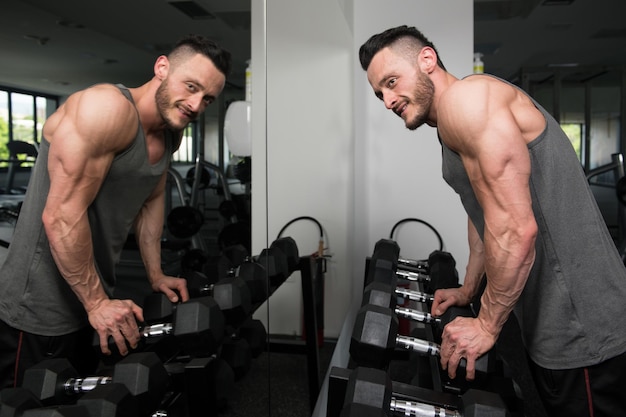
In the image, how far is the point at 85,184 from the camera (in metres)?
0.75

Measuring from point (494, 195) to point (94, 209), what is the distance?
2.72 feet

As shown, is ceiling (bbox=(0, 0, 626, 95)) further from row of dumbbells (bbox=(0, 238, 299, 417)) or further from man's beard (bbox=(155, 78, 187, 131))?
row of dumbbells (bbox=(0, 238, 299, 417))

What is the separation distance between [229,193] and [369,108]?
188 centimetres

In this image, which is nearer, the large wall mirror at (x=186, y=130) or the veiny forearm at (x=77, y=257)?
the large wall mirror at (x=186, y=130)

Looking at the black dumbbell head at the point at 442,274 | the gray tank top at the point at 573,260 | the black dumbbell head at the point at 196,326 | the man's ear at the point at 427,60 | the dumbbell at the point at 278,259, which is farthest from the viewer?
the black dumbbell head at the point at 442,274

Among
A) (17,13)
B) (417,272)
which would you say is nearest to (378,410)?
(17,13)

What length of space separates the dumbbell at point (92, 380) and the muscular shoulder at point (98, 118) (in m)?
0.35

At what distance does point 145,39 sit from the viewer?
28.7 inches

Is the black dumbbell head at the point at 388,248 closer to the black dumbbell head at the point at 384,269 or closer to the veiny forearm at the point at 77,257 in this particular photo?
the black dumbbell head at the point at 384,269

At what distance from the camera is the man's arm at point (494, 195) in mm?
1003

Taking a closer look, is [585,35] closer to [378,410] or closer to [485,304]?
[485,304]

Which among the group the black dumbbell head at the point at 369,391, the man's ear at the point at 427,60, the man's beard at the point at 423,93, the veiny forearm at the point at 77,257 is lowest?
the black dumbbell head at the point at 369,391

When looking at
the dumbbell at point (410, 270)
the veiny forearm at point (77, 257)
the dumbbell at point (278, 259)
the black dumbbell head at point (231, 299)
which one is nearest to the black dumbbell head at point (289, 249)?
the dumbbell at point (278, 259)

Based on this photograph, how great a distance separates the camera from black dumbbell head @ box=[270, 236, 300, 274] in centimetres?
164
